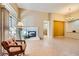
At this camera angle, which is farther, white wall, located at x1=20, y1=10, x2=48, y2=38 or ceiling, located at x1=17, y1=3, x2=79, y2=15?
white wall, located at x1=20, y1=10, x2=48, y2=38

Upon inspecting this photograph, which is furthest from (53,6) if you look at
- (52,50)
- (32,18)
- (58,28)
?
(58,28)

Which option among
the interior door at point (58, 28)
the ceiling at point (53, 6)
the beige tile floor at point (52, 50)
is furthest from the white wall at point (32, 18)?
the beige tile floor at point (52, 50)

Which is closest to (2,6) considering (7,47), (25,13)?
(7,47)

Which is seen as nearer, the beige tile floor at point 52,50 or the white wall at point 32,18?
the beige tile floor at point 52,50

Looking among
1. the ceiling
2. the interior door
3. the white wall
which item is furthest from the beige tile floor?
the interior door

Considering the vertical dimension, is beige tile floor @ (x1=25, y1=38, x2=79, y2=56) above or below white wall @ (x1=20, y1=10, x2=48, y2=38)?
below

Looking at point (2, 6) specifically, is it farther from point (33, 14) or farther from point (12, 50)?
point (33, 14)

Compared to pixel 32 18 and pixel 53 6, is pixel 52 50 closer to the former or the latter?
pixel 53 6

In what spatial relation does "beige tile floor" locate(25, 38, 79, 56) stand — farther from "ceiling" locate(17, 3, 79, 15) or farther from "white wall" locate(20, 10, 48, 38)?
"white wall" locate(20, 10, 48, 38)

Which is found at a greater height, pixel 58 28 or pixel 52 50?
pixel 58 28

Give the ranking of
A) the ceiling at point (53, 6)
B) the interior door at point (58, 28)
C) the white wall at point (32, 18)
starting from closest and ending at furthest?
1. the ceiling at point (53, 6)
2. the white wall at point (32, 18)
3. the interior door at point (58, 28)

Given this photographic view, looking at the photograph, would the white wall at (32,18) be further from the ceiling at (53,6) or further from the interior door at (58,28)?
the interior door at (58,28)

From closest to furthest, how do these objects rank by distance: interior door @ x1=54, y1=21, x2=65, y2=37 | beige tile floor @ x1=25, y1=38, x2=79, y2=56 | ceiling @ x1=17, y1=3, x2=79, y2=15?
beige tile floor @ x1=25, y1=38, x2=79, y2=56 → ceiling @ x1=17, y1=3, x2=79, y2=15 → interior door @ x1=54, y1=21, x2=65, y2=37

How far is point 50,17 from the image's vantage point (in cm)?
1270
